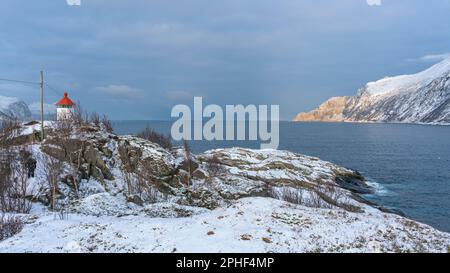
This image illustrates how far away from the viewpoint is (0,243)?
17.0m

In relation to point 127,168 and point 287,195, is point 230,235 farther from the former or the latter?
point 287,195

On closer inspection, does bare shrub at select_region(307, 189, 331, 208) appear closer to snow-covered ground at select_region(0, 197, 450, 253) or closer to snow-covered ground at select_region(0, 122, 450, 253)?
snow-covered ground at select_region(0, 122, 450, 253)

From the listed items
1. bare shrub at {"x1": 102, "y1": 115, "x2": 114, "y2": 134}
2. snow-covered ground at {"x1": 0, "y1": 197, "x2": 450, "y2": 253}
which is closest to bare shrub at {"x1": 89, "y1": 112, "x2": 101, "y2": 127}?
bare shrub at {"x1": 102, "y1": 115, "x2": 114, "y2": 134}

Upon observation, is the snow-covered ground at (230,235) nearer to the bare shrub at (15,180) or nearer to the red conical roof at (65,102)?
the bare shrub at (15,180)

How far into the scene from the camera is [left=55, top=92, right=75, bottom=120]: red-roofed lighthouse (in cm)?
4416

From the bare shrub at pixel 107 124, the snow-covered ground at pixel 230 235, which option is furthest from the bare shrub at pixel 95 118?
the snow-covered ground at pixel 230 235

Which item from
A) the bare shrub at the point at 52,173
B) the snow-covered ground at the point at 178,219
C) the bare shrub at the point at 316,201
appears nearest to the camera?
the snow-covered ground at the point at 178,219

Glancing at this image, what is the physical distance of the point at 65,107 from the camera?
4506cm

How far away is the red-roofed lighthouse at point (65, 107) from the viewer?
145 feet

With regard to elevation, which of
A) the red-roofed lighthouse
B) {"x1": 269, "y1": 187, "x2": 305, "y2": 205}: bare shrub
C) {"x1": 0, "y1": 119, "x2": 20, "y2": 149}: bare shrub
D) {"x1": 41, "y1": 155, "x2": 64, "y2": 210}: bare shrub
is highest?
the red-roofed lighthouse

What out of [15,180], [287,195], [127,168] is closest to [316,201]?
[287,195]

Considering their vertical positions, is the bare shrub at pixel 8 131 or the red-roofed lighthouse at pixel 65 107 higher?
the red-roofed lighthouse at pixel 65 107
